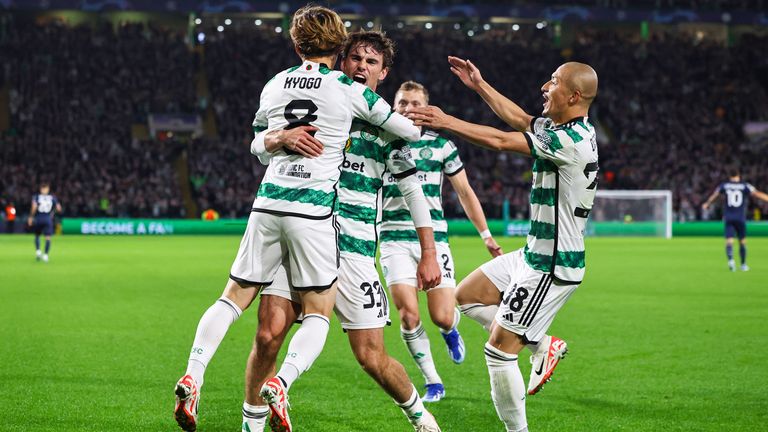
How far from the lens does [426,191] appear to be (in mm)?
7777

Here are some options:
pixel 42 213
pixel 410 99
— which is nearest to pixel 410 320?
pixel 410 99

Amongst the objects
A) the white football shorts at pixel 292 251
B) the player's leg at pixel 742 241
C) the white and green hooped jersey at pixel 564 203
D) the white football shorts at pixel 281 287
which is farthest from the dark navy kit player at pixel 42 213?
the white and green hooped jersey at pixel 564 203

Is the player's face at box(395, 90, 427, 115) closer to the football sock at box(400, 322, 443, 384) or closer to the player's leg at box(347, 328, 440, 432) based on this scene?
the football sock at box(400, 322, 443, 384)

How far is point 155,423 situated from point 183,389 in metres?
1.94

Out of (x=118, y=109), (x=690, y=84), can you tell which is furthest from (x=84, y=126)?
(x=690, y=84)

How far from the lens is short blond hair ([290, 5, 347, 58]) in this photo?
4.77 metres

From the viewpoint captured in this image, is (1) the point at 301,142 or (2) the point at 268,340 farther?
(2) the point at 268,340

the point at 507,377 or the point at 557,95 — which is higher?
the point at 557,95

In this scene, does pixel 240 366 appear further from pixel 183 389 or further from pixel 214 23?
pixel 214 23

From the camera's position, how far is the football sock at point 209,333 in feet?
15.0

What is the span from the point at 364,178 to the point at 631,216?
1257 inches

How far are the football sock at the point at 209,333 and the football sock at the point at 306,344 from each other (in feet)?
1.16

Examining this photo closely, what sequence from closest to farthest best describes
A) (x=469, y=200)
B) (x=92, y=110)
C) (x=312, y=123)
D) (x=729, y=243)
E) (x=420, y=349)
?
(x=312, y=123) < (x=420, y=349) < (x=469, y=200) < (x=729, y=243) < (x=92, y=110)

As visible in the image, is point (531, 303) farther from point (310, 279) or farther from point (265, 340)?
point (265, 340)
